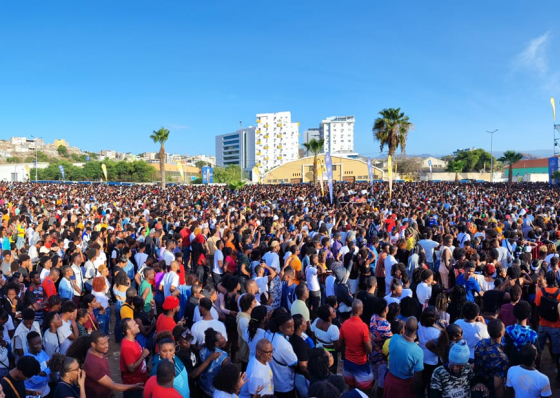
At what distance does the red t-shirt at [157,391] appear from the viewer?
307cm

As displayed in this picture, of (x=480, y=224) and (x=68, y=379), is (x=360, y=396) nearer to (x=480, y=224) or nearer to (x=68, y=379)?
(x=68, y=379)

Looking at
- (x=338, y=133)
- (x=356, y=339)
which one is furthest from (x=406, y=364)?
(x=338, y=133)

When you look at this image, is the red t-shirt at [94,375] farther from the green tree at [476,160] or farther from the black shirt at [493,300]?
the green tree at [476,160]

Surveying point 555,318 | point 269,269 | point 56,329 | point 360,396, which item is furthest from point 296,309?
point 555,318

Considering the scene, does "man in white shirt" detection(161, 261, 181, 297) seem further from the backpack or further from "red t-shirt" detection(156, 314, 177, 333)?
the backpack

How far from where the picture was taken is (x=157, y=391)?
308 cm

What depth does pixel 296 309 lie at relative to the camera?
189 inches

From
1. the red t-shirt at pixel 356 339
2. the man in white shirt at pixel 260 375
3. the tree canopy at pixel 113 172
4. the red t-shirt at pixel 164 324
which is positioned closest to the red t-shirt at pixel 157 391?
→ the man in white shirt at pixel 260 375

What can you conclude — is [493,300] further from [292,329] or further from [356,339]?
[292,329]

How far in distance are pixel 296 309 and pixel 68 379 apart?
2441 mm

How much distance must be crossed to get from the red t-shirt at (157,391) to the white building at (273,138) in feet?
445

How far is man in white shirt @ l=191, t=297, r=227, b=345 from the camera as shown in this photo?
164 inches

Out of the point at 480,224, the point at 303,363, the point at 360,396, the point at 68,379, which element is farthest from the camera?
the point at 480,224

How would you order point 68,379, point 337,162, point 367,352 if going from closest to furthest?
point 68,379 < point 367,352 < point 337,162
